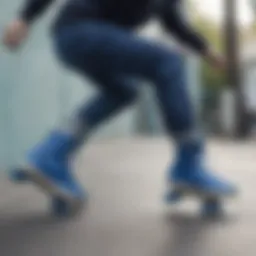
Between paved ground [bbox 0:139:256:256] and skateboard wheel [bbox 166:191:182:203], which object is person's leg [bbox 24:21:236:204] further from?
paved ground [bbox 0:139:256:256]

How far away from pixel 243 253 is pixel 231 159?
395 cm

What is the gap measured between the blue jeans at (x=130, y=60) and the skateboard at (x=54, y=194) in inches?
18.8

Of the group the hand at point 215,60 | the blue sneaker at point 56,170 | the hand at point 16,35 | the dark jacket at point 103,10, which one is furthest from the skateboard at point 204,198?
the hand at point 16,35

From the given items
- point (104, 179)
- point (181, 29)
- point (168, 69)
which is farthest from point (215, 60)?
point (104, 179)

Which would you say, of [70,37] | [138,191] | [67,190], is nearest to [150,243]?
[67,190]

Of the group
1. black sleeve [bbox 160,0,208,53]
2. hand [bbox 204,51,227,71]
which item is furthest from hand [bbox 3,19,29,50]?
hand [bbox 204,51,227,71]

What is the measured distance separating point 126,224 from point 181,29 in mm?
896

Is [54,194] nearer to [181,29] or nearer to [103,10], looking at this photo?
[103,10]

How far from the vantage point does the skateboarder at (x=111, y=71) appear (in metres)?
3.82

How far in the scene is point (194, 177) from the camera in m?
3.89

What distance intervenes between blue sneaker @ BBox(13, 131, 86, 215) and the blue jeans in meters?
0.31

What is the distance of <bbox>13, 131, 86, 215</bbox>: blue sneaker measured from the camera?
3.88 metres

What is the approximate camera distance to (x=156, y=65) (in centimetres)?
380

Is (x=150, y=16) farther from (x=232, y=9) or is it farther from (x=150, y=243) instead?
(x=232, y=9)
